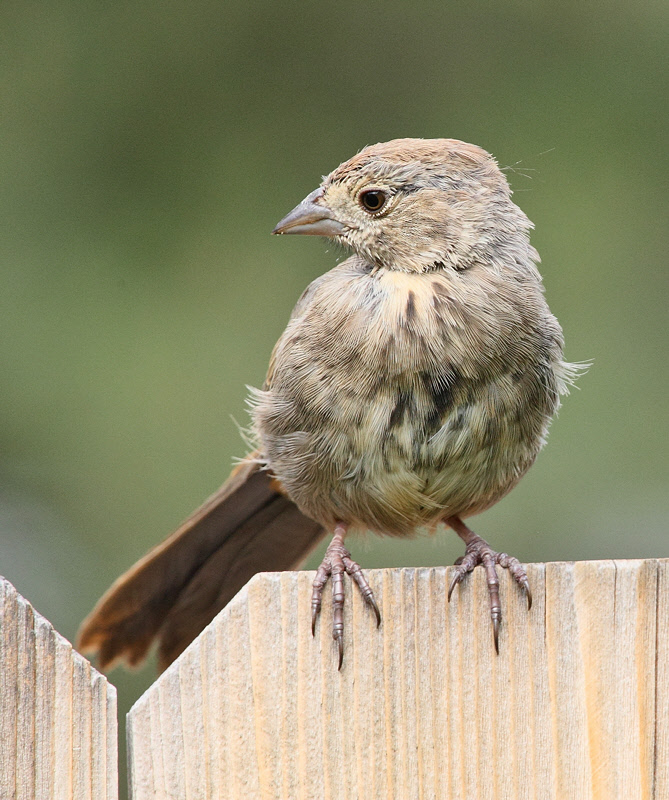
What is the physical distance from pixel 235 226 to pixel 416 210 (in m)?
2.40

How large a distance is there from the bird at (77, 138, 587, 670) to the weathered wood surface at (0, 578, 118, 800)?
95 centimetres

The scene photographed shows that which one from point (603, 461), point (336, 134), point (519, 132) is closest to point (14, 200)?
point (336, 134)

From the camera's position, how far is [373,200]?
10.7 feet

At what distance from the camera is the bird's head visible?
126 inches

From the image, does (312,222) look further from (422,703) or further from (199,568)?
(422,703)

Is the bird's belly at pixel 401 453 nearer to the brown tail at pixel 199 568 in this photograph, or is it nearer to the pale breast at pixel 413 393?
the pale breast at pixel 413 393

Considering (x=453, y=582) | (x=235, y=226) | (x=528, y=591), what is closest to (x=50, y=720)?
(x=453, y=582)

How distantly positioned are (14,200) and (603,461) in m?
2.83

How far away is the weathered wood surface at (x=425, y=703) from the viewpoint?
74.9 inches

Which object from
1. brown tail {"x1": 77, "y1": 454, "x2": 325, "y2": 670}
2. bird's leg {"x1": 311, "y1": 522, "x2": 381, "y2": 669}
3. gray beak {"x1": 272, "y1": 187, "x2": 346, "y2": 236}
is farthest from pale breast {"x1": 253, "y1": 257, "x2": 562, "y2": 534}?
bird's leg {"x1": 311, "y1": 522, "x2": 381, "y2": 669}

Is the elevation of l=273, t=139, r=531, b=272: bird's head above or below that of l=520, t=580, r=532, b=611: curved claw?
above

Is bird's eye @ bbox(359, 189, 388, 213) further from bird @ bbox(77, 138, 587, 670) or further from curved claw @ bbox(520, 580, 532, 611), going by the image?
curved claw @ bbox(520, 580, 532, 611)

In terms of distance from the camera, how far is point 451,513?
10.8ft

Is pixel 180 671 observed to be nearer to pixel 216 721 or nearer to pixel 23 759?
pixel 216 721
